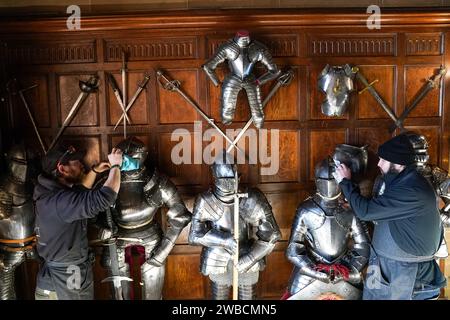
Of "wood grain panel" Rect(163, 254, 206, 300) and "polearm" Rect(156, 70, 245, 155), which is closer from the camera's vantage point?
"polearm" Rect(156, 70, 245, 155)

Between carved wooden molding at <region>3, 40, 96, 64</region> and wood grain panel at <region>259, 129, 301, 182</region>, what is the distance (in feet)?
4.63

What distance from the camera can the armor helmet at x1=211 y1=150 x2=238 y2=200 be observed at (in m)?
2.86

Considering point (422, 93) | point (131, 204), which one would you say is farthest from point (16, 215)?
point (422, 93)

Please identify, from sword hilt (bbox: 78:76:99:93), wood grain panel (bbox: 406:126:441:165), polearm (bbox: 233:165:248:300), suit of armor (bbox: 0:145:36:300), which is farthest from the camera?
wood grain panel (bbox: 406:126:441:165)

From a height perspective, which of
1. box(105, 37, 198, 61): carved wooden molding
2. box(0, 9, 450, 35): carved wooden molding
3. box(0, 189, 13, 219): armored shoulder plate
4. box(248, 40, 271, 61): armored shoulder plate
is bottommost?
box(0, 189, 13, 219): armored shoulder plate

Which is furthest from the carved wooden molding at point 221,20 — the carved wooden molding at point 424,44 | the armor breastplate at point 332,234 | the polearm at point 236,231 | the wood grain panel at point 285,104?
the armor breastplate at point 332,234

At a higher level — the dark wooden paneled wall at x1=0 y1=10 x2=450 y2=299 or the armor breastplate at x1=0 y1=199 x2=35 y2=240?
the dark wooden paneled wall at x1=0 y1=10 x2=450 y2=299

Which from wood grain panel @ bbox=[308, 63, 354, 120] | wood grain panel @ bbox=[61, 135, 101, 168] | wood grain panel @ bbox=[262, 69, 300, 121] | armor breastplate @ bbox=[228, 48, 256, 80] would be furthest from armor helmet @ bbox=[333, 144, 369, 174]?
wood grain panel @ bbox=[61, 135, 101, 168]

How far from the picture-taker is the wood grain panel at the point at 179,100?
3.24m

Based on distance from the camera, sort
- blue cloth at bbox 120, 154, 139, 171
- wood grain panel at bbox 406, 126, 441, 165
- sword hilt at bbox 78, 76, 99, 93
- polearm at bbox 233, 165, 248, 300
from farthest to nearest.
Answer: wood grain panel at bbox 406, 126, 441, 165
sword hilt at bbox 78, 76, 99, 93
blue cloth at bbox 120, 154, 139, 171
polearm at bbox 233, 165, 248, 300

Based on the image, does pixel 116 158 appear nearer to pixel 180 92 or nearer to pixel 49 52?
pixel 180 92

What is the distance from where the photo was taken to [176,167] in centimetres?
333

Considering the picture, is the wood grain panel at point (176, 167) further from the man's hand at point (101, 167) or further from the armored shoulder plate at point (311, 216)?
the armored shoulder plate at point (311, 216)

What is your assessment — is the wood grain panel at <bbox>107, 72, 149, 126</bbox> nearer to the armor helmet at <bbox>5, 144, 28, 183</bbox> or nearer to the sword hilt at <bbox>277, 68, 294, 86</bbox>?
the armor helmet at <bbox>5, 144, 28, 183</bbox>
